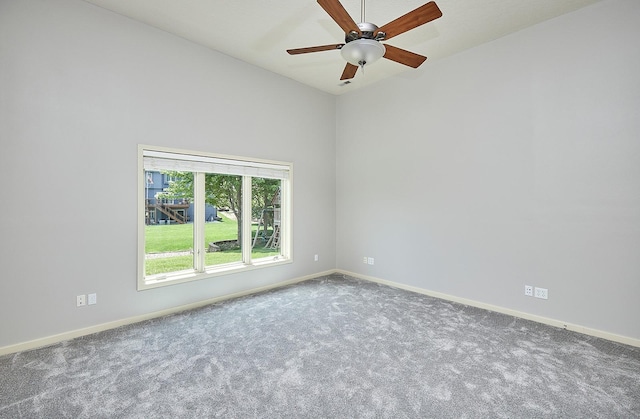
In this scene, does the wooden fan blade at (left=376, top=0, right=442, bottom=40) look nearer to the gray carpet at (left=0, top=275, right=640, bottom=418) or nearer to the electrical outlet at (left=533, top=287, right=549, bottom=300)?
the gray carpet at (left=0, top=275, right=640, bottom=418)

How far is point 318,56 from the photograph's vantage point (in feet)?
13.0

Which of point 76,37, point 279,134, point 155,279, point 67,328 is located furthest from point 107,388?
point 279,134

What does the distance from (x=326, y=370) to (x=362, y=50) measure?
250cm

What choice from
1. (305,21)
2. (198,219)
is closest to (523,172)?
(305,21)

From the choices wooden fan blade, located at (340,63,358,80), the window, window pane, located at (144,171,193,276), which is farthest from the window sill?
wooden fan blade, located at (340,63,358,80)

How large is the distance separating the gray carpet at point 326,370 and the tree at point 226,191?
4.87ft

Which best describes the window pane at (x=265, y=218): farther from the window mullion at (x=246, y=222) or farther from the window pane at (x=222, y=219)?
the window pane at (x=222, y=219)

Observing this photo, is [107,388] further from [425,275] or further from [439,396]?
[425,275]

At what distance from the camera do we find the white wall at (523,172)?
112 inches

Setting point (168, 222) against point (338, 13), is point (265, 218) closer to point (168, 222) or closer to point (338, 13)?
point (168, 222)

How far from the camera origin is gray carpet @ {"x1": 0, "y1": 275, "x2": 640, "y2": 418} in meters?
1.90

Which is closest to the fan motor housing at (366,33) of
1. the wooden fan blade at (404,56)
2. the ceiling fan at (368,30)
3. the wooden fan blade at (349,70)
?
the ceiling fan at (368,30)

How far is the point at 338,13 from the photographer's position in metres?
1.92

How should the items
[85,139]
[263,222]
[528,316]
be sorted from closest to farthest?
[85,139] < [528,316] < [263,222]
